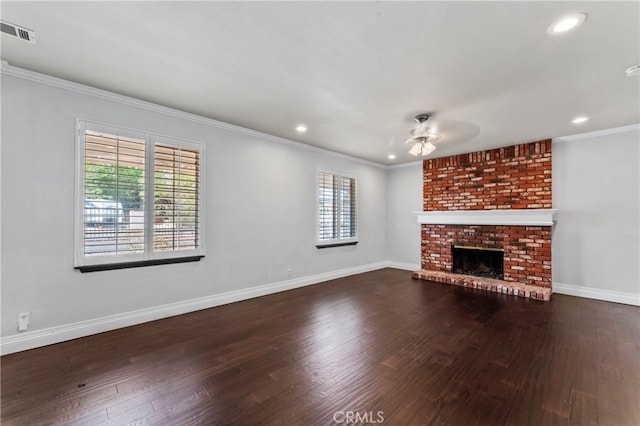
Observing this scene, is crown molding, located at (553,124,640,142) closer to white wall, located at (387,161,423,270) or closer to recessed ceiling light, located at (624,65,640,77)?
recessed ceiling light, located at (624,65,640,77)

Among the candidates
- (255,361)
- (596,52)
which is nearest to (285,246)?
(255,361)

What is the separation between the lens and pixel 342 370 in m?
2.34

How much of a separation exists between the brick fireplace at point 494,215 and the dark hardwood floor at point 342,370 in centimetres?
126

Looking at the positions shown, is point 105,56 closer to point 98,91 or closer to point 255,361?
point 98,91

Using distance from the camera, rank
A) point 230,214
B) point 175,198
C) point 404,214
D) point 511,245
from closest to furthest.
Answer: point 175,198
point 230,214
point 511,245
point 404,214

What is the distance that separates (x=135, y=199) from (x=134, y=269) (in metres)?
0.85

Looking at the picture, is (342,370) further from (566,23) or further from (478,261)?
(478,261)

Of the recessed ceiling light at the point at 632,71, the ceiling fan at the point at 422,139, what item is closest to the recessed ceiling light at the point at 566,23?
the recessed ceiling light at the point at 632,71

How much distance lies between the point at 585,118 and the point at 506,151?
57.3 inches

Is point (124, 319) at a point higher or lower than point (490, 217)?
lower

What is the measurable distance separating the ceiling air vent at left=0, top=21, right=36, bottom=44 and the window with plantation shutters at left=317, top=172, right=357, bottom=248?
4134mm

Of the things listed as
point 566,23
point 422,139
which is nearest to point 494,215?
point 422,139

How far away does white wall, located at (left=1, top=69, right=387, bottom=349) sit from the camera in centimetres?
267

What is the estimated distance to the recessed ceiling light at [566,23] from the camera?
1863 millimetres
